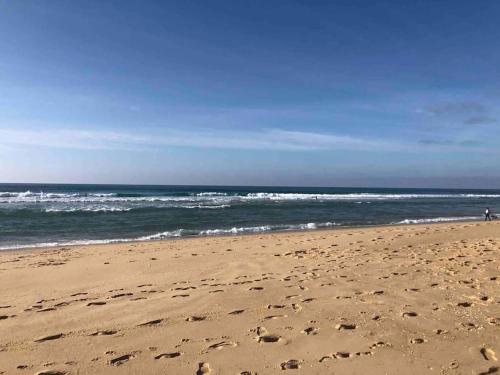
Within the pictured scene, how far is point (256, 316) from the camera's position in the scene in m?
4.82

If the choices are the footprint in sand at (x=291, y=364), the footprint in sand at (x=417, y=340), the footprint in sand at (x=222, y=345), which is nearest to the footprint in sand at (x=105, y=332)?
the footprint in sand at (x=222, y=345)

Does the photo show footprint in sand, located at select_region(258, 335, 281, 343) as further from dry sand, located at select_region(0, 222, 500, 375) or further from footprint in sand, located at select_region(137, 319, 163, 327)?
footprint in sand, located at select_region(137, 319, 163, 327)

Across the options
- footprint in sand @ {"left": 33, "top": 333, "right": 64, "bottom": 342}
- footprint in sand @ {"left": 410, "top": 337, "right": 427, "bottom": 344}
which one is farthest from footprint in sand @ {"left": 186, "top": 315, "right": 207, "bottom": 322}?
footprint in sand @ {"left": 410, "top": 337, "right": 427, "bottom": 344}

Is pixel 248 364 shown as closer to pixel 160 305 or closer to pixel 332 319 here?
pixel 332 319

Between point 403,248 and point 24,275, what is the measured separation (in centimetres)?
955

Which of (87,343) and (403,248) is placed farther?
(403,248)

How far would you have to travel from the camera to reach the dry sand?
3.64 meters

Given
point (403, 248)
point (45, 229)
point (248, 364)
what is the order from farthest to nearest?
point (45, 229), point (403, 248), point (248, 364)

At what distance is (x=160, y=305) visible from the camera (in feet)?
17.5

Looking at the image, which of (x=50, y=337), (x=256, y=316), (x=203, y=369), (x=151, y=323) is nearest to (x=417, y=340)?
(x=256, y=316)

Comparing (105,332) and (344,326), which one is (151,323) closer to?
(105,332)

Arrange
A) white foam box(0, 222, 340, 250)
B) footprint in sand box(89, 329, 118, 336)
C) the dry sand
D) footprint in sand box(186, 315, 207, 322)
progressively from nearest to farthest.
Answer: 1. the dry sand
2. footprint in sand box(89, 329, 118, 336)
3. footprint in sand box(186, 315, 207, 322)
4. white foam box(0, 222, 340, 250)

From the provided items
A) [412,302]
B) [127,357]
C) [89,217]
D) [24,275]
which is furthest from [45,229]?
[412,302]

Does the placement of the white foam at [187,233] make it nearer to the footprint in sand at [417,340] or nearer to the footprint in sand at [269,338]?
the footprint in sand at [269,338]
